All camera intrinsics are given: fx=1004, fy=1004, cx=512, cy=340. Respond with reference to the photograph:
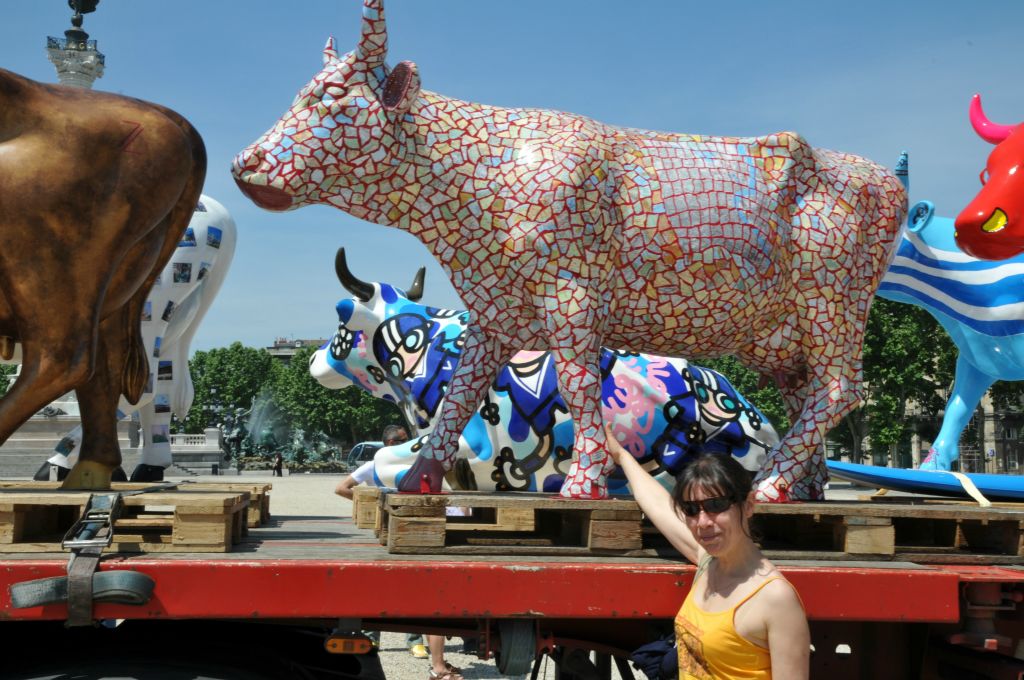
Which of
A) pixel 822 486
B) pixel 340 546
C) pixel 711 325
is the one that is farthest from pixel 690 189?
pixel 340 546

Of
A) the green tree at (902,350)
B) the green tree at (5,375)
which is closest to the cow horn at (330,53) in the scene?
the green tree at (902,350)

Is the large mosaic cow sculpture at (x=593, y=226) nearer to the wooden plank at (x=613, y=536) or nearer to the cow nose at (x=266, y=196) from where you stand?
the cow nose at (x=266, y=196)

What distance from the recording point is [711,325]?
4430 mm

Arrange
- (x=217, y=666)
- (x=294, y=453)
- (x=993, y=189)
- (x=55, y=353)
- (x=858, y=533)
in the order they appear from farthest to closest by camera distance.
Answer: (x=294, y=453) < (x=993, y=189) < (x=55, y=353) < (x=858, y=533) < (x=217, y=666)

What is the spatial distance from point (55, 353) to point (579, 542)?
7.05 feet

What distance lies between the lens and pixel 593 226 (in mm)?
4113

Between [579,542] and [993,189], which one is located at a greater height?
[993,189]

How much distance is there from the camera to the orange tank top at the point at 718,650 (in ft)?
8.71

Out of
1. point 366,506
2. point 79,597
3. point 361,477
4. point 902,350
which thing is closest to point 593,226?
point 366,506

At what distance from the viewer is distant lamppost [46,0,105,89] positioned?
25.3 meters

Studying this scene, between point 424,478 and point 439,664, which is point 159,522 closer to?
point 424,478

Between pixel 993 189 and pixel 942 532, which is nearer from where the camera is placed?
pixel 942 532

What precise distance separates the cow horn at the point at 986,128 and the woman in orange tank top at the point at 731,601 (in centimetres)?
493

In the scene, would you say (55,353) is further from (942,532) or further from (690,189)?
(942,532)
